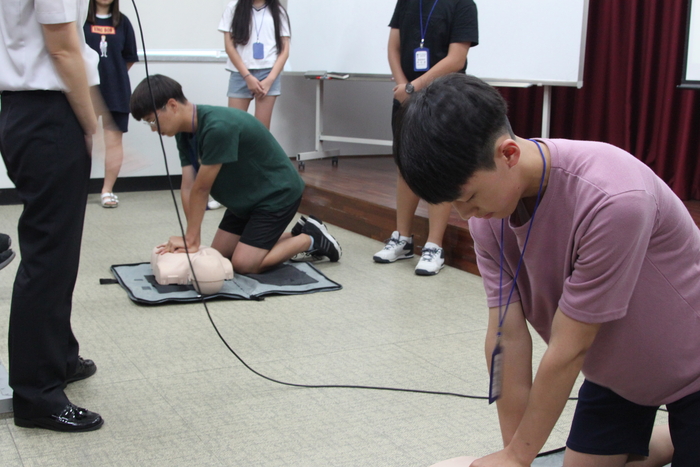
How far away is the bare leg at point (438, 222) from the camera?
9.58 ft

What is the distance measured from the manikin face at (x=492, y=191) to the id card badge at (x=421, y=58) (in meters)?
2.11

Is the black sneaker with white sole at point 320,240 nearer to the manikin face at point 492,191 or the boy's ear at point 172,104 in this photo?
the boy's ear at point 172,104

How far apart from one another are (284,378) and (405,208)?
51.2 inches

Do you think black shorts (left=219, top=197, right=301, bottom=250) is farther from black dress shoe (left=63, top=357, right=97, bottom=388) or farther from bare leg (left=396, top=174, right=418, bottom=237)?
black dress shoe (left=63, top=357, right=97, bottom=388)

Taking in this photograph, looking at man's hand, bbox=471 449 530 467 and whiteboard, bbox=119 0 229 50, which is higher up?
whiteboard, bbox=119 0 229 50

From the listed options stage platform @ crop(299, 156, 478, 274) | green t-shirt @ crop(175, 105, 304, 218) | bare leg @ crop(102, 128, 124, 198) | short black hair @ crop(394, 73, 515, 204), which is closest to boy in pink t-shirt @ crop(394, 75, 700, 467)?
short black hair @ crop(394, 73, 515, 204)

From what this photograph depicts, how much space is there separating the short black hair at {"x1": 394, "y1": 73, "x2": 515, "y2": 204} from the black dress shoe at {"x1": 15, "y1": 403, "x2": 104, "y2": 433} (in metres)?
1.08

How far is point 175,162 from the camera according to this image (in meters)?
4.87

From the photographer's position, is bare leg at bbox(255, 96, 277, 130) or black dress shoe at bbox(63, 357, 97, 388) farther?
bare leg at bbox(255, 96, 277, 130)

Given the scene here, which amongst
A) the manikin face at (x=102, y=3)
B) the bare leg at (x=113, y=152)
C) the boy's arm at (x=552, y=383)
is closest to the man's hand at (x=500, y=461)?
the boy's arm at (x=552, y=383)

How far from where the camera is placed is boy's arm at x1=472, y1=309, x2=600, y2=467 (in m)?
0.95

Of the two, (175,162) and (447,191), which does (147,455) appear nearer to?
(447,191)

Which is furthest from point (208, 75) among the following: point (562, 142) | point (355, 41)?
point (562, 142)

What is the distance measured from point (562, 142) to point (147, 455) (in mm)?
1055
